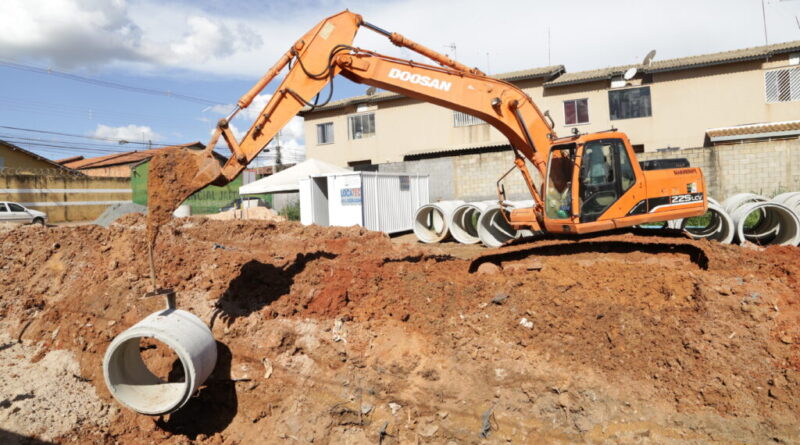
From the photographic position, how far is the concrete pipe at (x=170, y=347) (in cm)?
477

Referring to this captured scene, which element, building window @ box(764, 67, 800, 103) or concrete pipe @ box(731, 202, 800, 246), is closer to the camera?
concrete pipe @ box(731, 202, 800, 246)

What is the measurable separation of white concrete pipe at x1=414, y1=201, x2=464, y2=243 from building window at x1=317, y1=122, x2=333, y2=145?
1478cm

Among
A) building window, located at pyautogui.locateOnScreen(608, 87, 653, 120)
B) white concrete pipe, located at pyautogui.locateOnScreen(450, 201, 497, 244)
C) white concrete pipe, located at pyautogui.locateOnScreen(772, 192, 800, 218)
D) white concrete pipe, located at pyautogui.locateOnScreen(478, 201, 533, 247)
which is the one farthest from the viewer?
building window, located at pyautogui.locateOnScreen(608, 87, 653, 120)

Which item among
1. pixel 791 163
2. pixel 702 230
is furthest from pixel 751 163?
pixel 702 230

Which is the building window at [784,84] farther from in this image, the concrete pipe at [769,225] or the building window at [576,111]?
the concrete pipe at [769,225]

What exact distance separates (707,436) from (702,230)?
25.5 ft

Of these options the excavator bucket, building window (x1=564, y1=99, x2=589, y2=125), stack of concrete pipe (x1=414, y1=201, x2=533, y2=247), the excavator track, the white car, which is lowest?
the excavator track

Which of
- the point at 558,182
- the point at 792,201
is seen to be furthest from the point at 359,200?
the point at 792,201

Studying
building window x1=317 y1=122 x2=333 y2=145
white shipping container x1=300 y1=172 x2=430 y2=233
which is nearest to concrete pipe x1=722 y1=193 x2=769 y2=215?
white shipping container x1=300 y1=172 x2=430 y2=233

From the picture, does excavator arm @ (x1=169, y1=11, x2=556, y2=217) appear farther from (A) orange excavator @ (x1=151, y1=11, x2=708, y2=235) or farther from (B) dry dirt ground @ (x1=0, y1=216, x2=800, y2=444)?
(B) dry dirt ground @ (x1=0, y1=216, x2=800, y2=444)

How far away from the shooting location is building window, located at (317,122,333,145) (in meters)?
28.5

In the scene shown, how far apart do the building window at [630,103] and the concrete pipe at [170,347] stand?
70.2 ft

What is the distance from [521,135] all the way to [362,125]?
2024 centimetres

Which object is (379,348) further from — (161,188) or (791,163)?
(791,163)
